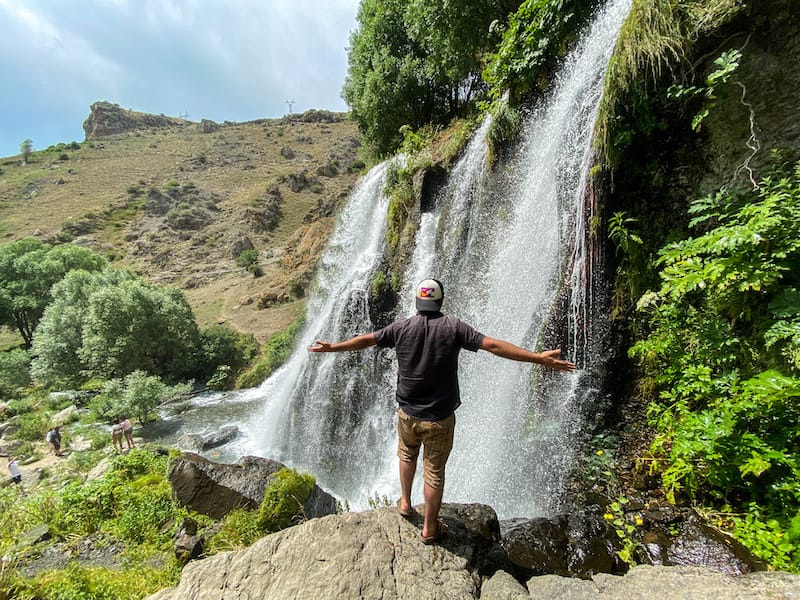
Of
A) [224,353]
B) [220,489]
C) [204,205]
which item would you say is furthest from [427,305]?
[204,205]

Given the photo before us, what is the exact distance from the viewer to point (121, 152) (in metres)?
68.7

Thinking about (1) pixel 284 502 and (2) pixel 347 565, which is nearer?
(2) pixel 347 565

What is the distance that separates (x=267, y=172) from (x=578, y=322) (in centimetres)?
6655

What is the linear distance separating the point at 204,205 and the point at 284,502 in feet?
189

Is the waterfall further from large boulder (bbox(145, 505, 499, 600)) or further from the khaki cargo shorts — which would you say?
the khaki cargo shorts

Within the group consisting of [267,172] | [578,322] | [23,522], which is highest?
[267,172]

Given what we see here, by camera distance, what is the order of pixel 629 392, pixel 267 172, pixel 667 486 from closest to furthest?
1. pixel 667 486
2. pixel 629 392
3. pixel 267 172

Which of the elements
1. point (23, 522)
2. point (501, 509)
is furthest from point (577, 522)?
point (23, 522)

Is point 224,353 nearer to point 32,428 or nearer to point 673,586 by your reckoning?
point 32,428

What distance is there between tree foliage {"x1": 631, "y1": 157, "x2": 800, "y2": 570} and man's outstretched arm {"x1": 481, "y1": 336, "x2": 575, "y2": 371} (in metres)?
1.99

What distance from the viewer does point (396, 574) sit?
2254 millimetres

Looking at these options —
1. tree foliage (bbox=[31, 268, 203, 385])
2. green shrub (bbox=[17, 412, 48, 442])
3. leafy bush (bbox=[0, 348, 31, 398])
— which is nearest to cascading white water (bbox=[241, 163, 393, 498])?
green shrub (bbox=[17, 412, 48, 442])

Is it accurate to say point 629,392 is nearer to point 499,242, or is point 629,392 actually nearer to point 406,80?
point 499,242

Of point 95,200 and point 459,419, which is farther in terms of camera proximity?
point 95,200
